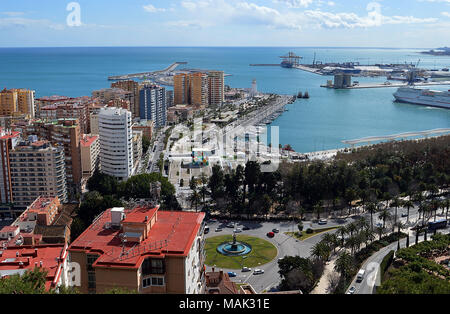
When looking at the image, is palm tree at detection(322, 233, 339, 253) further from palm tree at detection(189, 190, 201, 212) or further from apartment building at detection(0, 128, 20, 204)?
apartment building at detection(0, 128, 20, 204)

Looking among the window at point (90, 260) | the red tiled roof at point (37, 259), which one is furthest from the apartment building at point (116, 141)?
the window at point (90, 260)

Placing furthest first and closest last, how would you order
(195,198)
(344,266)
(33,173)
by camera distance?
1. (33,173)
2. (195,198)
3. (344,266)

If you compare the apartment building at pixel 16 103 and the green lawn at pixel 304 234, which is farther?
the apartment building at pixel 16 103

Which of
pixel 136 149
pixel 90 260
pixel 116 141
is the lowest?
pixel 136 149

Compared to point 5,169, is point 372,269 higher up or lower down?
lower down

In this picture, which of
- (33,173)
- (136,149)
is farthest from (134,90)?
(33,173)

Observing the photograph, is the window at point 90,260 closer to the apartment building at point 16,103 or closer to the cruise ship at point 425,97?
the apartment building at point 16,103

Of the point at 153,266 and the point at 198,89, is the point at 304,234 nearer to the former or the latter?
the point at 153,266

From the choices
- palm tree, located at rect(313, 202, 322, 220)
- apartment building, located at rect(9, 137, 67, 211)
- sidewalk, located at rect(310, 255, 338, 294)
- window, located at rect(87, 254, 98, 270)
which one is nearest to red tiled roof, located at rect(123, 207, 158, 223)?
window, located at rect(87, 254, 98, 270)
